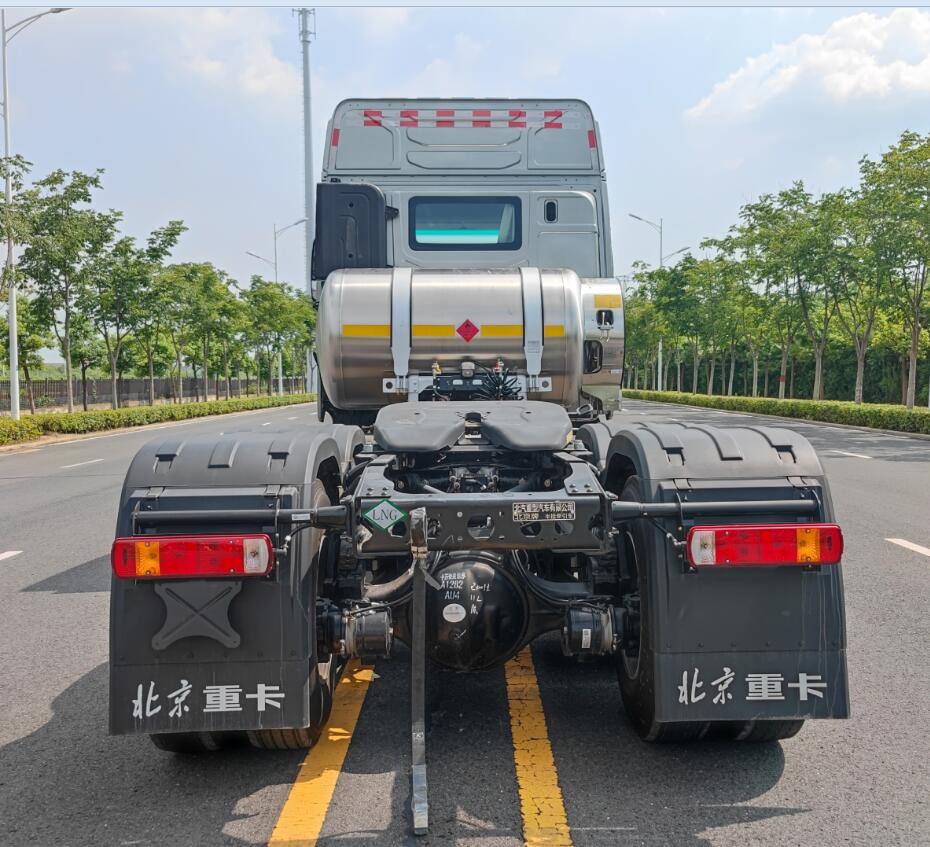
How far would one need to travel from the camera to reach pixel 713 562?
3.15 metres

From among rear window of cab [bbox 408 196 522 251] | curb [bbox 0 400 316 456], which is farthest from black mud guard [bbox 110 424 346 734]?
curb [bbox 0 400 316 456]

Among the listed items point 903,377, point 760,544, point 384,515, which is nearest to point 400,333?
point 384,515

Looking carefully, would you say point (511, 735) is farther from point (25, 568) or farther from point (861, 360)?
point (861, 360)

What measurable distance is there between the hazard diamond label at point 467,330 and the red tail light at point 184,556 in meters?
2.69

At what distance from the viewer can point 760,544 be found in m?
3.15

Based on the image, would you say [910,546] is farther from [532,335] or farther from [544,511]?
[544,511]

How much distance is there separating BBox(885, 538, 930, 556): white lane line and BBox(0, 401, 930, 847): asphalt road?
272 centimetres

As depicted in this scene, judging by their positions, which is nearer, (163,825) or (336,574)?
(163,825)

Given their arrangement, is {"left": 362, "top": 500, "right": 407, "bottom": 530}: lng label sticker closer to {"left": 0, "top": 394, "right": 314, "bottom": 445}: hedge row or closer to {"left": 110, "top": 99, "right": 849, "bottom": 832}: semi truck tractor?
{"left": 110, "top": 99, "right": 849, "bottom": 832}: semi truck tractor

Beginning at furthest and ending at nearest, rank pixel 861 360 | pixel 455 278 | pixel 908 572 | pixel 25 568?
pixel 861 360 → pixel 25 568 → pixel 908 572 → pixel 455 278

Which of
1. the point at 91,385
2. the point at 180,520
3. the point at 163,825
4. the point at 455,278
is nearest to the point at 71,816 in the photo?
the point at 163,825

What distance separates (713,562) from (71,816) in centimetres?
246

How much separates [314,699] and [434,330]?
8.89ft

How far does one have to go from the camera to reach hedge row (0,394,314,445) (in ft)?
72.4
